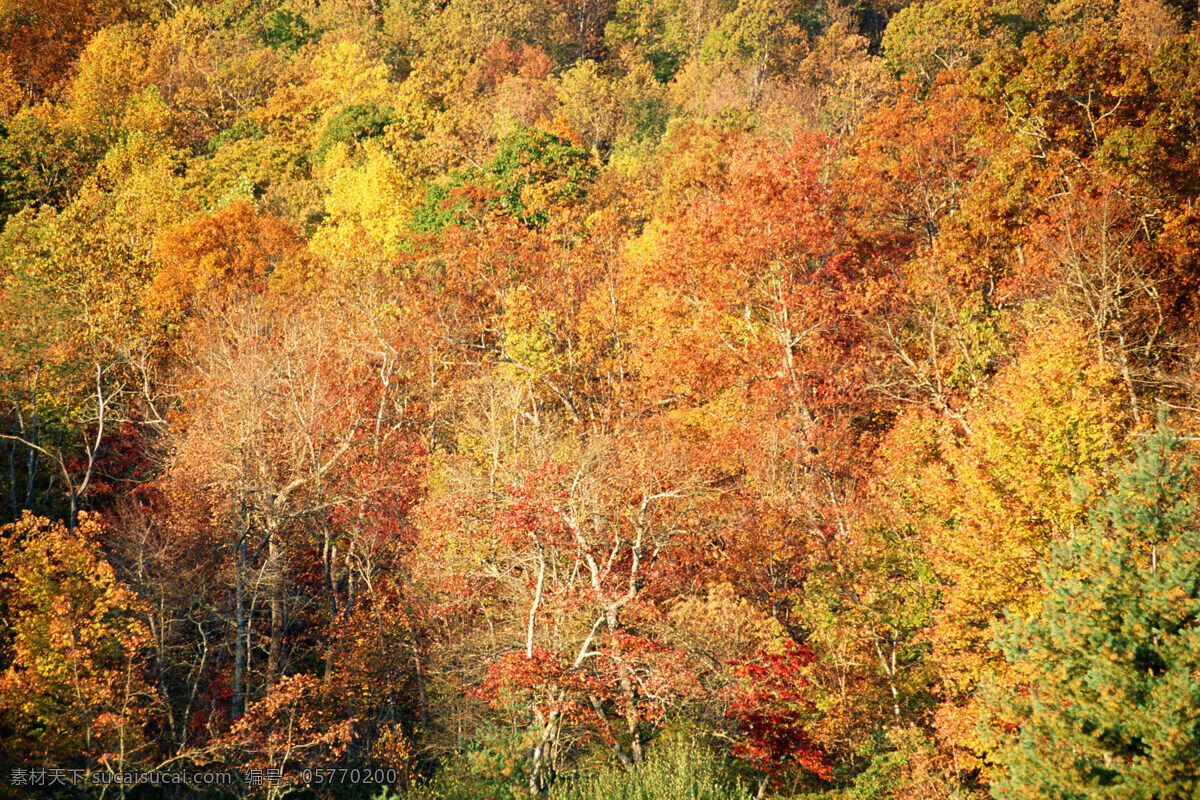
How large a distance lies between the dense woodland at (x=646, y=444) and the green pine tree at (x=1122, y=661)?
7 cm

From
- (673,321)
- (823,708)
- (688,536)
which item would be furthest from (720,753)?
(673,321)

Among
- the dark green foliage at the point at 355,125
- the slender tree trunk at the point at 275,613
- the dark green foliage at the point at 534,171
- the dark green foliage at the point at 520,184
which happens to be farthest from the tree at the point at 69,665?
the dark green foliage at the point at 355,125

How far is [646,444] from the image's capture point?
24875mm

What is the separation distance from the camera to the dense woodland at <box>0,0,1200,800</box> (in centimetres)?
1580

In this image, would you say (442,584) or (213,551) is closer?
(442,584)

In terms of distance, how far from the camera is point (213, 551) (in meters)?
25.2

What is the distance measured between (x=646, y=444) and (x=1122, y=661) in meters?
14.8

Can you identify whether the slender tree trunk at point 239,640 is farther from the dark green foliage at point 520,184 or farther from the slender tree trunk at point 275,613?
the dark green foliage at point 520,184

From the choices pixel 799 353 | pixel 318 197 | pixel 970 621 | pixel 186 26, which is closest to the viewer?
pixel 970 621

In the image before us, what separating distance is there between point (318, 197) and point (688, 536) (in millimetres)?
33939

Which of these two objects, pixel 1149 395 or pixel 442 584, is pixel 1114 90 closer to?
pixel 1149 395

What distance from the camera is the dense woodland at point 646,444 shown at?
1580 centimetres

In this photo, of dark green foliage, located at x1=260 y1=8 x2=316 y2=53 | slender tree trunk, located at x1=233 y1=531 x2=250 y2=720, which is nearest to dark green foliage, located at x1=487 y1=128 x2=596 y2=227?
slender tree trunk, located at x1=233 y1=531 x2=250 y2=720

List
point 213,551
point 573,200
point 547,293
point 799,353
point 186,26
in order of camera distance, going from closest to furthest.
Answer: point 213,551
point 799,353
point 547,293
point 573,200
point 186,26
